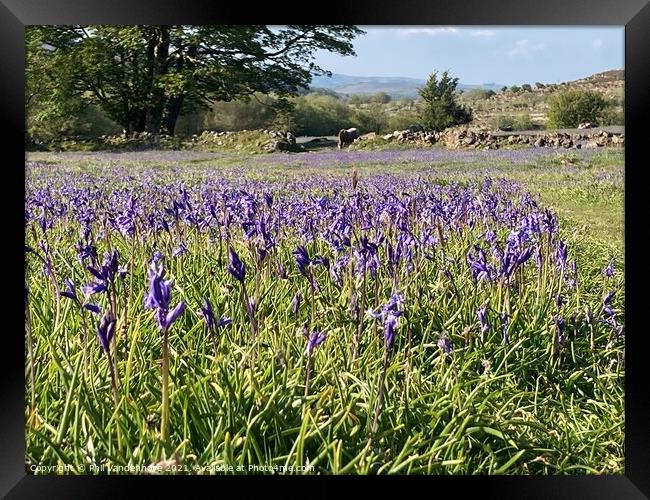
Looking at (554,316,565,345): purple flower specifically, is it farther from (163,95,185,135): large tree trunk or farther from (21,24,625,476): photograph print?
(163,95,185,135): large tree trunk

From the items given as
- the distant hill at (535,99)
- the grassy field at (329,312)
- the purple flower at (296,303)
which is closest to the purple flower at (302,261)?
the grassy field at (329,312)

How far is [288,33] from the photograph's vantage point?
9.12 feet

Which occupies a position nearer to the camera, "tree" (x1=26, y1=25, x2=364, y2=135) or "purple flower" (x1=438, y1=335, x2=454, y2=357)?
"purple flower" (x1=438, y1=335, x2=454, y2=357)

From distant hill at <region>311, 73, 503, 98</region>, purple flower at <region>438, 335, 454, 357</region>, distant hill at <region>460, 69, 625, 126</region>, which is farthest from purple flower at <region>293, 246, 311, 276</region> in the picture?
distant hill at <region>460, 69, 625, 126</region>

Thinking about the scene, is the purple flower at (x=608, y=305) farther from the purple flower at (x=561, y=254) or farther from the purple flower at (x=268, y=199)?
the purple flower at (x=268, y=199)

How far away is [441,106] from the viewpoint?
2.94m

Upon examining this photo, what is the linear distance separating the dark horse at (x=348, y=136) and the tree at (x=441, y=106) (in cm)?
32

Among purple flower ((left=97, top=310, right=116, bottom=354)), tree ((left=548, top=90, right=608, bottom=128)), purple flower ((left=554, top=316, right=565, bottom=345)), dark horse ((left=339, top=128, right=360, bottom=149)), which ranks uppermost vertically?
tree ((left=548, top=90, right=608, bottom=128))

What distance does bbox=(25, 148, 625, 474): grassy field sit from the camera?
2.22 metres

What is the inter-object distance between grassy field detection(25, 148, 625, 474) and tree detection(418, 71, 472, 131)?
0.15 m

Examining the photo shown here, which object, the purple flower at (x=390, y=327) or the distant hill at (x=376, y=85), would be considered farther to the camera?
the distant hill at (x=376, y=85)
